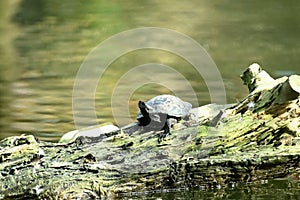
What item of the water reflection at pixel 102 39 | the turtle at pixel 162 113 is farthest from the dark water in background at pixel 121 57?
the turtle at pixel 162 113

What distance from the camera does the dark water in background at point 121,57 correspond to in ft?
19.2

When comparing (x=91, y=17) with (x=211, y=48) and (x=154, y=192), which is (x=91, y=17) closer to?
(x=211, y=48)

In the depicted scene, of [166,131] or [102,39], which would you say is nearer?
[166,131]

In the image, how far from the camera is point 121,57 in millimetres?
9227

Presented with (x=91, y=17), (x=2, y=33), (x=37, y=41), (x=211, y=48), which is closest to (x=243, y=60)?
(x=211, y=48)

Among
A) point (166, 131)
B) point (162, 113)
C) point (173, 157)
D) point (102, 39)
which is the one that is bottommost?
point (173, 157)

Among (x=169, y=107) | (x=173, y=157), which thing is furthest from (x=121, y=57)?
(x=173, y=157)

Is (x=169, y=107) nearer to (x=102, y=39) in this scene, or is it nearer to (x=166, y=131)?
(x=166, y=131)

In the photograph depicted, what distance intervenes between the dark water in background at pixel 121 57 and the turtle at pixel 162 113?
523 millimetres

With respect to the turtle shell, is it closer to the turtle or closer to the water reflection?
the turtle

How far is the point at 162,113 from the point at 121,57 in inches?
210

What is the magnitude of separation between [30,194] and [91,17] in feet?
34.5

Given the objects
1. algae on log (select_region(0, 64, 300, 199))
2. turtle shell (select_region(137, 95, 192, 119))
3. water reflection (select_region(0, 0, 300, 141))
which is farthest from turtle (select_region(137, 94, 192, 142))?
water reflection (select_region(0, 0, 300, 141))

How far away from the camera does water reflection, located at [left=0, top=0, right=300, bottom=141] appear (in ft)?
20.5
